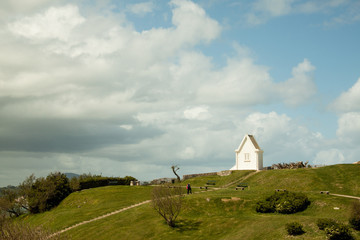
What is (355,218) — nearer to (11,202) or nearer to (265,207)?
(265,207)

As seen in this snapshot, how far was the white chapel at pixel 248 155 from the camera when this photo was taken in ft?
297

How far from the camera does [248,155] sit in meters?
93.0

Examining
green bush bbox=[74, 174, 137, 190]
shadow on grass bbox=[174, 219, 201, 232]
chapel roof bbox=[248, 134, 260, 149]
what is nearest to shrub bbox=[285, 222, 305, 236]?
shadow on grass bbox=[174, 219, 201, 232]

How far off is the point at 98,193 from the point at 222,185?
28.3 meters

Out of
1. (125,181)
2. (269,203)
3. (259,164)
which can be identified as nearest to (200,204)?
(269,203)

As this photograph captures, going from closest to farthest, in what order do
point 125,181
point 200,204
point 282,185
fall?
point 200,204 → point 282,185 → point 125,181

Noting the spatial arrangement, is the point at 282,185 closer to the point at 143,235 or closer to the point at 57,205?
the point at 143,235

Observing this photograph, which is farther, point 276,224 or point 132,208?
point 132,208

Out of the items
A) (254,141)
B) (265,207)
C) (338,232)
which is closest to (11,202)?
(254,141)

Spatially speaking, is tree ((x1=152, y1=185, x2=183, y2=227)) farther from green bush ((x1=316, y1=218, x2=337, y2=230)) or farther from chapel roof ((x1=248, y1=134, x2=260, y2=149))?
chapel roof ((x1=248, y1=134, x2=260, y2=149))

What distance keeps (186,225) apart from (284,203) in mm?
13998

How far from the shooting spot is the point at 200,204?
5331cm

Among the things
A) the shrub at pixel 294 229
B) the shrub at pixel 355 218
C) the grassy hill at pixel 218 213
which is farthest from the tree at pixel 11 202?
the shrub at pixel 355 218

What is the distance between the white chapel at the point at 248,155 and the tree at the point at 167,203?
43.8 m
